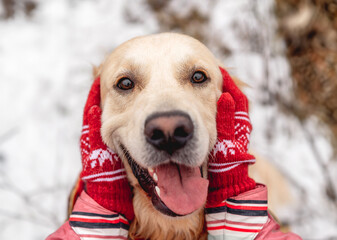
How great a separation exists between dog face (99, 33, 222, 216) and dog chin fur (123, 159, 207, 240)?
10 cm

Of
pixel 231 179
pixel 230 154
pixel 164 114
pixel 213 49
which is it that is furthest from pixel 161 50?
pixel 213 49

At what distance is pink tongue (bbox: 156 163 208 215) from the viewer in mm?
1638

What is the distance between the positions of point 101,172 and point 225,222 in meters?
0.81

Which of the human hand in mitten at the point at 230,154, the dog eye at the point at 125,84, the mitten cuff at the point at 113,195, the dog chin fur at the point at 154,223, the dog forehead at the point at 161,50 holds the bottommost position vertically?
the dog chin fur at the point at 154,223

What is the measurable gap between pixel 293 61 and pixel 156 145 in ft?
10.8

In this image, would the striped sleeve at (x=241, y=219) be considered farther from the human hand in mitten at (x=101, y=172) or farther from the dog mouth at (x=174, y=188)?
the human hand in mitten at (x=101, y=172)

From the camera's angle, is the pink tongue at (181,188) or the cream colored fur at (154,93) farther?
the cream colored fur at (154,93)

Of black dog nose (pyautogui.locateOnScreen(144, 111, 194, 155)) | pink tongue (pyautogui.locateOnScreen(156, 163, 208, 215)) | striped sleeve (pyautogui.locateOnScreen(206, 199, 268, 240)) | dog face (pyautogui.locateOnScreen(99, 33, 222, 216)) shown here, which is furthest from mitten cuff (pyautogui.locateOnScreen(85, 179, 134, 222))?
striped sleeve (pyautogui.locateOnScreen(206, 199, 268, 240))

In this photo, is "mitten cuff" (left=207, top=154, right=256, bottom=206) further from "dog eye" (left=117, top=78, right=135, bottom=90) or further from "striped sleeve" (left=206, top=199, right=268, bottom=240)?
"dog eye" (left=117, top=78, right=135, bottom=90)

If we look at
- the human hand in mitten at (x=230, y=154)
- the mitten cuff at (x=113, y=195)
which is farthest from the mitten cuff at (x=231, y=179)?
the mitten cuff at (x=113, y=195)

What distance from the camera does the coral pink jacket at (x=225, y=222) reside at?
1.64 metres

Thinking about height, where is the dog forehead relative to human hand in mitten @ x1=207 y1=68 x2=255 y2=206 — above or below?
above

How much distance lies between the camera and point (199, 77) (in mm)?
1975

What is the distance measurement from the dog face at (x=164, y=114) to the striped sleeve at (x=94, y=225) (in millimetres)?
283
